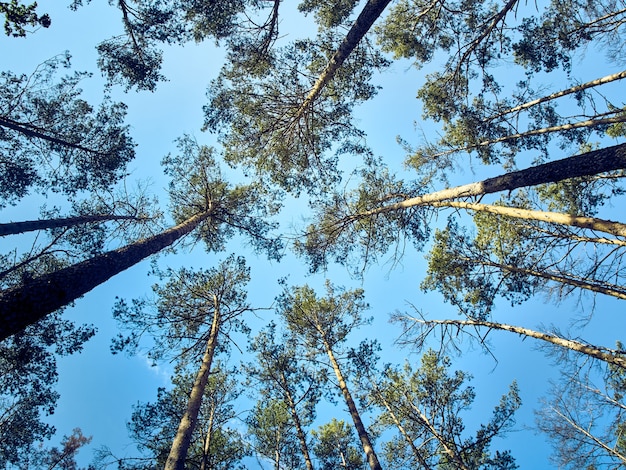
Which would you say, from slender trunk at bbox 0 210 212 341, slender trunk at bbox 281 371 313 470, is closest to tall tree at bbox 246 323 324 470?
slender trunk at bbox 281 371 313 470

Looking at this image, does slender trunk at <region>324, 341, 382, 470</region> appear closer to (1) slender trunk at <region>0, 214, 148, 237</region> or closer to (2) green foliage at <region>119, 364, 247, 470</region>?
(2) green foliage at <region>119, 364, 247, 470</region>

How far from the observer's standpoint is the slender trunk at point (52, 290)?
3.79 m

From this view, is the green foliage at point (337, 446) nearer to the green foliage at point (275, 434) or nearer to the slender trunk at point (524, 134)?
the green foliage at point (275, 434)

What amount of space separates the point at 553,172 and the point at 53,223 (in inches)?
429

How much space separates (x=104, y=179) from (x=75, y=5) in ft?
13.1

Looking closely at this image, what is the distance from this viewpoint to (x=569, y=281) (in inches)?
297

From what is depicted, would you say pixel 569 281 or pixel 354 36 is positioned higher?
pixel 354 36

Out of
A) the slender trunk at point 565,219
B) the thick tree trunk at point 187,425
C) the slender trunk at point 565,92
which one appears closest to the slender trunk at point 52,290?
the thick tree trunk at point 187,425

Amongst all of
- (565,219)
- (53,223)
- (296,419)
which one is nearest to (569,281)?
(565,219)

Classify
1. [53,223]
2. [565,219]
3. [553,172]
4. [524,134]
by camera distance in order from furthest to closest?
[524,134] → [53,223] → [565,219] → [553,172]

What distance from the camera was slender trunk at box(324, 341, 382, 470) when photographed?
7512 mm

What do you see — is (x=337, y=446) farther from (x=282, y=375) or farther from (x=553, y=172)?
(x=553, y=172)

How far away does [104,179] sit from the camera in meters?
8.94

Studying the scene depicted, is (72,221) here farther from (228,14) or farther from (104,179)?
(228,14)
